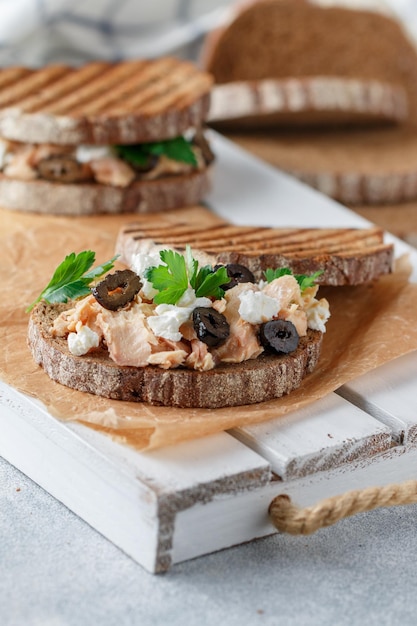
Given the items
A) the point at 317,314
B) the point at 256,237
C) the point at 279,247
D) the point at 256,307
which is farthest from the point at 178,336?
the point at 256,237

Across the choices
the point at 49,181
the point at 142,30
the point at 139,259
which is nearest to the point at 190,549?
the point at 139,259

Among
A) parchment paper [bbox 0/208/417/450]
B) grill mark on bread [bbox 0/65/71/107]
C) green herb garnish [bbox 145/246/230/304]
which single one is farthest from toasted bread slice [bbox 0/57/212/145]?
green herb garnish [bbox 145/246/230/304]

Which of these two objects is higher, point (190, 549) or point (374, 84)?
point (374, 84)

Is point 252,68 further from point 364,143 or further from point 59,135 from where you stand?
point 59,135

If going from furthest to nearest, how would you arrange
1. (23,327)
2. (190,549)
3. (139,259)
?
(23,327), (139,259), (190,549)

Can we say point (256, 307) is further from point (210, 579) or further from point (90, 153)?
point (90, 153)
